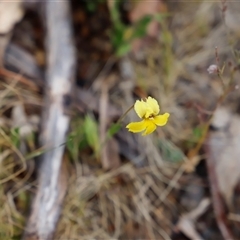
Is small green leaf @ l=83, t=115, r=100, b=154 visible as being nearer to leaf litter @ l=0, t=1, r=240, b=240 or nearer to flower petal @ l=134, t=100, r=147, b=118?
leaf litter @ l=0, t=1, r=240, b=240

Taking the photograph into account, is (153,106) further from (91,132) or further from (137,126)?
(91,132)

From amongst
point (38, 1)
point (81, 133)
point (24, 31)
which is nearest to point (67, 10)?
point (38, 1)

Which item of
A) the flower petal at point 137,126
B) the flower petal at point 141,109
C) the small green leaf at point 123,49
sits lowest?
the small green leaf at point 123,49

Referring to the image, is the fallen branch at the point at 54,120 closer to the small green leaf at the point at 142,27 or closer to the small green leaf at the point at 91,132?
the small green leaf at the point at 91,132

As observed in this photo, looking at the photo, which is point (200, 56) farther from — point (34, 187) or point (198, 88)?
point (34, 187)

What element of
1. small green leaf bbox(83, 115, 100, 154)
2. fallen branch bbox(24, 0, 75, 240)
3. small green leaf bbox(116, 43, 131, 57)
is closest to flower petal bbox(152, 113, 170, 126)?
fallen branch bbox(24, 0, 75, 240)

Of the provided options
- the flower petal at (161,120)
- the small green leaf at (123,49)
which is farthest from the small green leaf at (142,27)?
the flower petal at (161,120)
